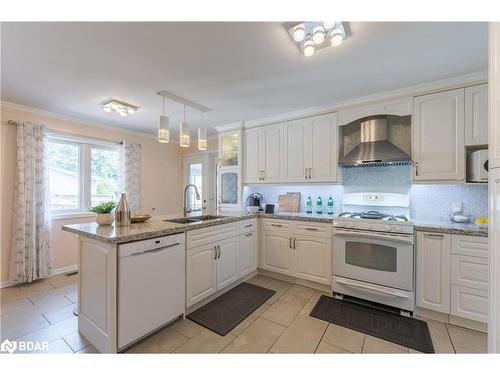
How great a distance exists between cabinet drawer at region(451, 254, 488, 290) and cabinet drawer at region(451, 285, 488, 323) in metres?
0.05

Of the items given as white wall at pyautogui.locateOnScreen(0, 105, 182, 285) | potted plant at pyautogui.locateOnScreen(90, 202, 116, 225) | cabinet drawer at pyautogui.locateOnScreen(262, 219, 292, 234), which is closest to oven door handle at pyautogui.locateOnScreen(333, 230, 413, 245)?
cabinet drawer at pyautogui.locateOnScreen(262, 219, 292, 234)

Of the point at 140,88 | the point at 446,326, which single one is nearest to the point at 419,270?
the point at 446,326

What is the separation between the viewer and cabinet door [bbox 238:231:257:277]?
2812 millimetres

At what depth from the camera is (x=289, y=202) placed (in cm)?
347

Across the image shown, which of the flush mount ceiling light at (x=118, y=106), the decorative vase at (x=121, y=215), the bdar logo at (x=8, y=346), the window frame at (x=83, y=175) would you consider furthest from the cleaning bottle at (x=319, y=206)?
the window frame at (x=83, y=175)

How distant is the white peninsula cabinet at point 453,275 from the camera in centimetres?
187

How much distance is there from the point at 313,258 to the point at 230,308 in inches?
45.8

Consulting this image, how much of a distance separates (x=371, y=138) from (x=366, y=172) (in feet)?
1.63

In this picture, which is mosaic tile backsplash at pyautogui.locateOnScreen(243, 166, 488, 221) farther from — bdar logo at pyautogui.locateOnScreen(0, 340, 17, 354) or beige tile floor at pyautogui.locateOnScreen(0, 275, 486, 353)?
bdar logo at pyautogui.locateOnScreen(0, 340, 17, 354)

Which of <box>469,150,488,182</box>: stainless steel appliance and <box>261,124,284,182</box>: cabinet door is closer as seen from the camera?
<box>469,150,488,182</box>: stainless steel appliance

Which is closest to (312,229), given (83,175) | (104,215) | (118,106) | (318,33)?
(318,33)

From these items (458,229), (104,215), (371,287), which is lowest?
(371,287)

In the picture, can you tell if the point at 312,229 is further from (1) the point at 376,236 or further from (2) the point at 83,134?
(2) the point at 83,134

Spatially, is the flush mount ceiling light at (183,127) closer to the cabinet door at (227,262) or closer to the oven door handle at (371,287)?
the cabinet door at (227,262)
